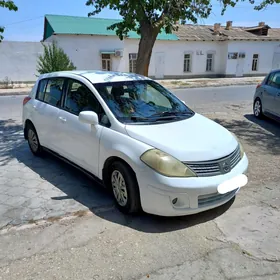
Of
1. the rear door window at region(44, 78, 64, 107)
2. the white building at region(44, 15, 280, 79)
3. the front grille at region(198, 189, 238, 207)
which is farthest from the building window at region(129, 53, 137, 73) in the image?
the front grille at region(198, 189, 238, 207)

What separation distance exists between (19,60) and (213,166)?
21.0 m

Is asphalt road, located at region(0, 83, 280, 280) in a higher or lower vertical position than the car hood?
lower

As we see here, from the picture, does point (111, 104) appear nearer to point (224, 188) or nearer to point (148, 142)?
point (148, 142)

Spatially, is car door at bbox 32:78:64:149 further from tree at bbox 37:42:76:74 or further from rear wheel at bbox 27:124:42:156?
tree at bbox 37:42:76:74

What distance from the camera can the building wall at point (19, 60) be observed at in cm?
2027

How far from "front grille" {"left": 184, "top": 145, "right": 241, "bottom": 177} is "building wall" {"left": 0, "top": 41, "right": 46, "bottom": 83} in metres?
20.7

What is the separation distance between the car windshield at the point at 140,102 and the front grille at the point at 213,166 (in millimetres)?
909

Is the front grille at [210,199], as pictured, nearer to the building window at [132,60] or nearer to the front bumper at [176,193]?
the front bumper at [176,193]

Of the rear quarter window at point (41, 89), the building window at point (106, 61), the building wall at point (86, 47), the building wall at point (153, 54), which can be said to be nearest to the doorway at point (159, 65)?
the building wall at point (153, 54)

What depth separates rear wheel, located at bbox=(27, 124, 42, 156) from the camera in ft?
17.1

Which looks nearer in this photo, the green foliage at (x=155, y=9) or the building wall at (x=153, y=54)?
the green foliage at (x=155, y=9)

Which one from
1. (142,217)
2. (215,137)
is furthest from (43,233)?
(215,137)

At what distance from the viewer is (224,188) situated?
312cm

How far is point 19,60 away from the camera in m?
20.8
